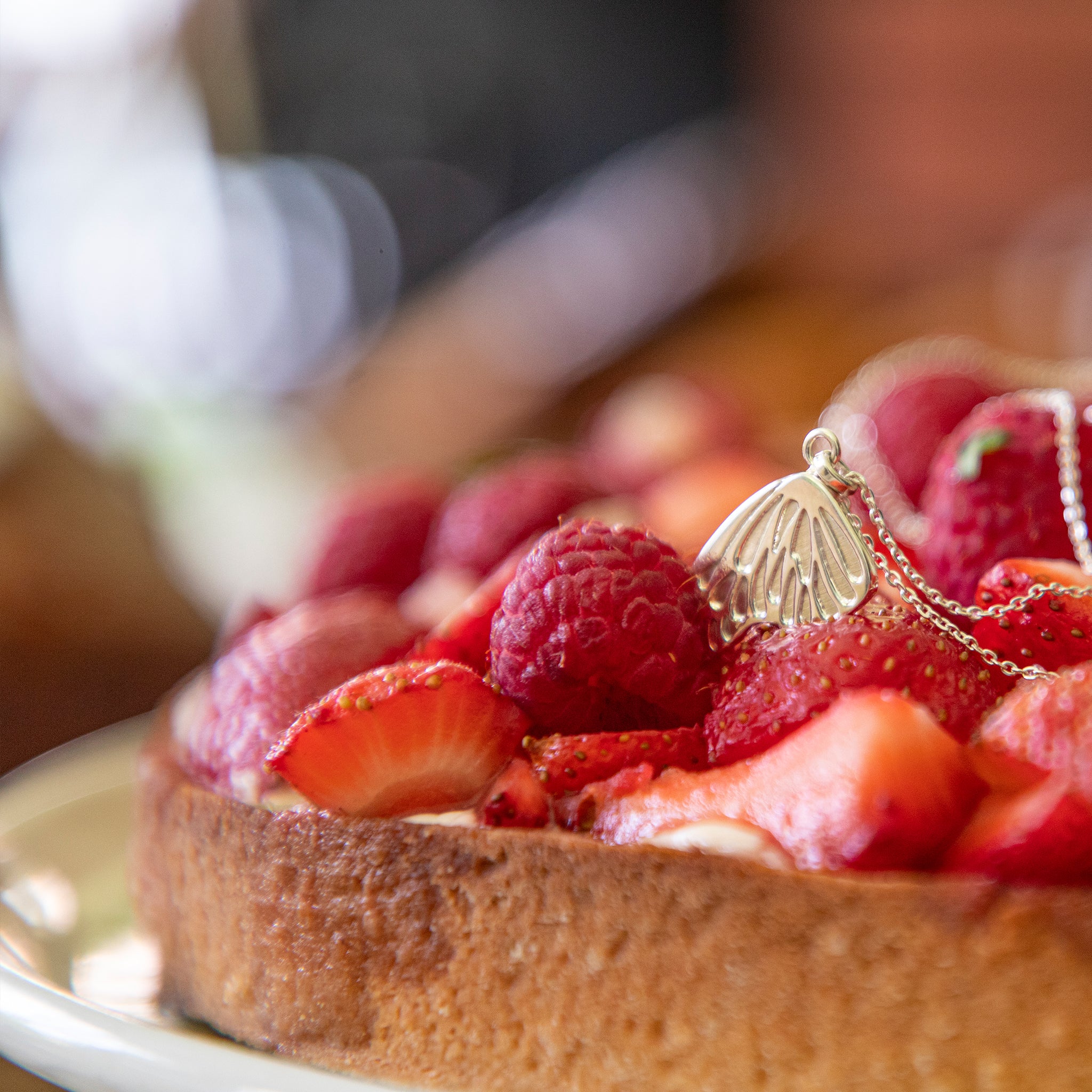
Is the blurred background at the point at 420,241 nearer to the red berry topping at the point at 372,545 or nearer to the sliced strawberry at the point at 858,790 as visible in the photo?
the red berry topping at the point at 372,545

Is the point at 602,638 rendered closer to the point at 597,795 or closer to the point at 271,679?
the point at 597,795

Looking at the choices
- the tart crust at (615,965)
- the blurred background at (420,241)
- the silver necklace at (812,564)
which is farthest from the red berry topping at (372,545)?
the blurred background at (420,241)

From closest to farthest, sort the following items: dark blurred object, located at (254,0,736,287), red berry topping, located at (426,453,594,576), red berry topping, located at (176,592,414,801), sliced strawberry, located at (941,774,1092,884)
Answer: sliced strawberry, located at (941,774,1092,884), red berry topping, located at (176,592,414,801), red berry topping, located at (426,453,594,576), dark blurred object, located at (254,0,736,287)

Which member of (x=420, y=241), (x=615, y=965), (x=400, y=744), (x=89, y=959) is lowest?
(x=420, y=241)

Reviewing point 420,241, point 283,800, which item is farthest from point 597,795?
point 420,241

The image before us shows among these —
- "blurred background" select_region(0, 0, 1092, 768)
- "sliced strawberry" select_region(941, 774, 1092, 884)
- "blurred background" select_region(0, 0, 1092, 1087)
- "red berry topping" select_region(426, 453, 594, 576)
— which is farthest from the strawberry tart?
"blurred background" select_region(0, 0, 1092, 1087)

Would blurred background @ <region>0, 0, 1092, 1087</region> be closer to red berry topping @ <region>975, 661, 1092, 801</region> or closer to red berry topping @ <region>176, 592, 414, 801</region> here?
red berry topping @ <region>176, 592, 414, 801</region>
